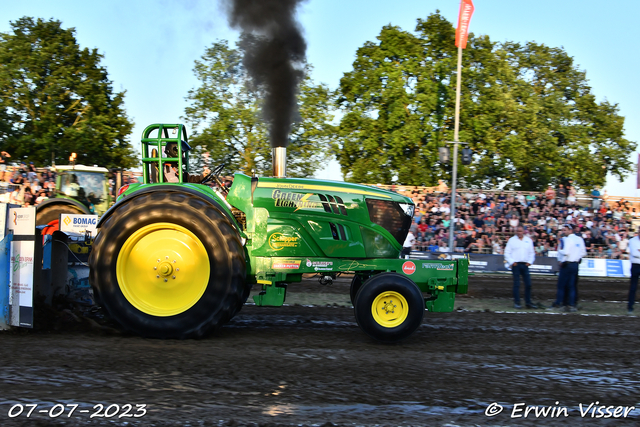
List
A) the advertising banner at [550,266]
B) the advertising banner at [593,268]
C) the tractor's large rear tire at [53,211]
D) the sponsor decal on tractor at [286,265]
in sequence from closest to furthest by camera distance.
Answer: the sponsor decal on tractor at [286,265]
the tractor's large rear tire at [53,211]
the advertising banner at [550,266]
the advertising banner at [593,268]

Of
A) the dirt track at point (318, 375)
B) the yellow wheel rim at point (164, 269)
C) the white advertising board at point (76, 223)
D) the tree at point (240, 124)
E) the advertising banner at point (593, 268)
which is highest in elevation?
the tree at point (240, 124)

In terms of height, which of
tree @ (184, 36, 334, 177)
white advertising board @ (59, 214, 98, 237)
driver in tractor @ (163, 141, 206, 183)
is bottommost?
white advertising board @ (59, 214, 98, 237)

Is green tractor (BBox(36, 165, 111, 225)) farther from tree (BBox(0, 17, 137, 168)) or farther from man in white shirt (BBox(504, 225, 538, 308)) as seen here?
tree (BBox(0, 17, 137, 168))

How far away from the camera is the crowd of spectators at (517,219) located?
17672 mm

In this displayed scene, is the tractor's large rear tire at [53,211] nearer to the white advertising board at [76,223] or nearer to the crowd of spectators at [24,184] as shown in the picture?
the crowd of spectators at [24,184]

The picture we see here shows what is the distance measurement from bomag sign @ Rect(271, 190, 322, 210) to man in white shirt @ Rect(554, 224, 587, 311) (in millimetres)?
6066

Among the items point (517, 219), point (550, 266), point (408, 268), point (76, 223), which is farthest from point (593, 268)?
point (76, 223)

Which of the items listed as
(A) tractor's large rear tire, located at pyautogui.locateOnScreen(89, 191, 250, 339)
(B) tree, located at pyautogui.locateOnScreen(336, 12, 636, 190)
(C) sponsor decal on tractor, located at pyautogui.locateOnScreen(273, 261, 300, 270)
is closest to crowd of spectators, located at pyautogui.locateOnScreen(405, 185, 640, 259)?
(B) tree, located at pyautogui.locateOnScreen(336, 12, 636, 190)

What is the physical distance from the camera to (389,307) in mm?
5531

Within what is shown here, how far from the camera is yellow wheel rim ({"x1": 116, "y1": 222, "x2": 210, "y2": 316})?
543 centimetres

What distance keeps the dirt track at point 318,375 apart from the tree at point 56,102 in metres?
22.1

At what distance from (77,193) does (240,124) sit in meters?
7.89

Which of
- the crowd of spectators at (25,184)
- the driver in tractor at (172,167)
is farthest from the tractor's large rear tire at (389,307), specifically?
the crowd of spectators at (25,184)

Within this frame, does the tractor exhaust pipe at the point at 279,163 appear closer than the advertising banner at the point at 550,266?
Yes
